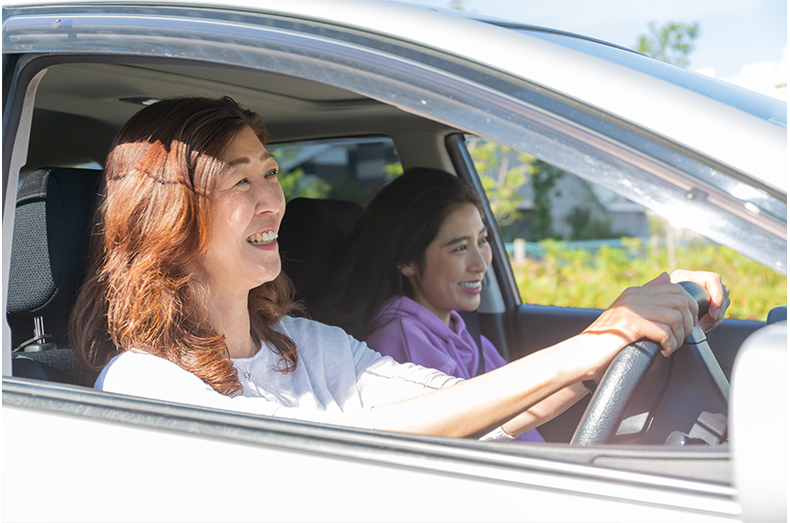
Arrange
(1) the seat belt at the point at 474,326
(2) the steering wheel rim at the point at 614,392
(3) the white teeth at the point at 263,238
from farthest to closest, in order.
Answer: (1) the seat belt at the point at 474,326, (3) the white teeth at the point at 263,238, (2) the steering wheel rim at the point at 614,392

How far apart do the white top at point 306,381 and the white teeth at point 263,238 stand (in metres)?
0.29

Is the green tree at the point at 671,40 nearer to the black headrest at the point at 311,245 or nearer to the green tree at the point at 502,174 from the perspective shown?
the green tree at the point at 502,174

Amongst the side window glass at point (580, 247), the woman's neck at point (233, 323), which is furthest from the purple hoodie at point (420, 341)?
the side window glass at point (580, 247)

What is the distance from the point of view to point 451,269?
2525mm

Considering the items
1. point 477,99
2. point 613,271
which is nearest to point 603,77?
point 477,99

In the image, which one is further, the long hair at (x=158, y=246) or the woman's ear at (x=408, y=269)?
the woman's ear at (x=408, y=269)

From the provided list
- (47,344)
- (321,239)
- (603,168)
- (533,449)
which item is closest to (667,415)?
(533,449)

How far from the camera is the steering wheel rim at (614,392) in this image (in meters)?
1.13

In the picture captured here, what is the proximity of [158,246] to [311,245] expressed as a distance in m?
1.09

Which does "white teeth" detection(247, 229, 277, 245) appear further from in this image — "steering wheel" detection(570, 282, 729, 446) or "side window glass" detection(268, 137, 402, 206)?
"side window glass" detection(268, 137, 402, 206)

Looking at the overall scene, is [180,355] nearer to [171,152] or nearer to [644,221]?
[171,152]

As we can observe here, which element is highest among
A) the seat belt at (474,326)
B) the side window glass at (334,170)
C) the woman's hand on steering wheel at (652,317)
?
the side window glass at (334,170)

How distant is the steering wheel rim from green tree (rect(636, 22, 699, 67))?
10031mm

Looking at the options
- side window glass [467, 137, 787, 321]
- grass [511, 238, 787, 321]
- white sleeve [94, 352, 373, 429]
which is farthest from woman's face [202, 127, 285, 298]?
grass [511, 238, 787, 321]
